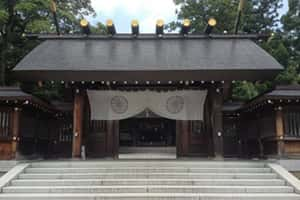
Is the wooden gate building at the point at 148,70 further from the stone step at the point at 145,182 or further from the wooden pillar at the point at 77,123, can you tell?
the stone step at the point at 145,182

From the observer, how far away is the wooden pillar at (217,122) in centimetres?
A: 923

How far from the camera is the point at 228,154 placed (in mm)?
12023

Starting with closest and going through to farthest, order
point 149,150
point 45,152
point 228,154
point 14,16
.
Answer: point 45,152 → point 228,154 → point 14,16 → point 149,150

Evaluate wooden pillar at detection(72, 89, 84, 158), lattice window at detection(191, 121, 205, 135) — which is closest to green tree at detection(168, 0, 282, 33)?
lattice window at detection(191, 121, 205, 135)

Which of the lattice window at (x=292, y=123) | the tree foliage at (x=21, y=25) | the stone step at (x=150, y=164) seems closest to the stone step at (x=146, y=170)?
the stone step at (x=150, y=164)

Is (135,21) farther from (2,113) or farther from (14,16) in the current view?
(14,16)

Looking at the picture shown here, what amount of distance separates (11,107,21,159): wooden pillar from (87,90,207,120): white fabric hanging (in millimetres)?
2386

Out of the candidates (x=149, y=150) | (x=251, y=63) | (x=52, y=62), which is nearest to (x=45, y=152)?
(x=52, y=62)

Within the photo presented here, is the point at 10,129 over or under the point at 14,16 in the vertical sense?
under

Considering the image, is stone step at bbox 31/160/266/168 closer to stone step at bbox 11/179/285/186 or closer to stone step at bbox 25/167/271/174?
stone step at bbox 25/167/271/174

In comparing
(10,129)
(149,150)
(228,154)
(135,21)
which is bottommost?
(149,150)

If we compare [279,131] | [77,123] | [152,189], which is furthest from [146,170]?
[279,131]

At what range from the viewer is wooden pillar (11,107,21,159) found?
8625mm

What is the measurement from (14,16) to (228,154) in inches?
496
